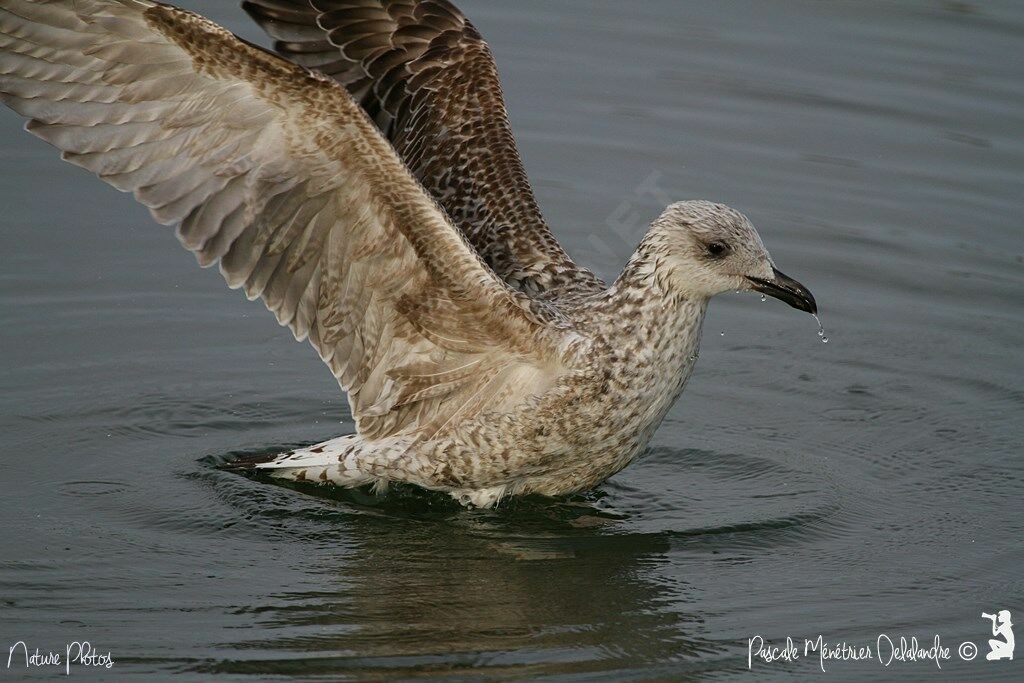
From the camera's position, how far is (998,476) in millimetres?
7453

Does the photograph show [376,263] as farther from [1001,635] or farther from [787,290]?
[1001,635]

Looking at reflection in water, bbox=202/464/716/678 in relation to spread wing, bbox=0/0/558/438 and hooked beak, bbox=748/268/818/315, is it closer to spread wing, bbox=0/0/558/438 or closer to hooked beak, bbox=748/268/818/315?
spread wing, bbox=0/0/558/438

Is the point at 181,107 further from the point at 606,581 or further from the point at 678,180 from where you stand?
the point at 678,180

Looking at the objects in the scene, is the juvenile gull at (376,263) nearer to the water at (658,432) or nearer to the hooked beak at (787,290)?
the hooked beak at (787,290)

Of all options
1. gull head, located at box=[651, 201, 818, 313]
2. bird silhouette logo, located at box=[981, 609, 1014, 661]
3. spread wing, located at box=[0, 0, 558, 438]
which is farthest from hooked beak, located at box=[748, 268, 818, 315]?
bird silhouette logo, located at box=[981, 609, 1014, 661]

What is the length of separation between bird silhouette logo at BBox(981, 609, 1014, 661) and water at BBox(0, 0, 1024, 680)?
41mm

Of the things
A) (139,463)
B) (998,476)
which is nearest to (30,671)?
(139,463)

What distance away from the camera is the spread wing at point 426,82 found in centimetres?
775

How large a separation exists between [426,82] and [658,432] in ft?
6.44

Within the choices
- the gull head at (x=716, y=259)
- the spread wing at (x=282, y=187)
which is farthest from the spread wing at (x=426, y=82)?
the gull head at (x=716, y=259)

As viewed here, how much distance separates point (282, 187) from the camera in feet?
21.7

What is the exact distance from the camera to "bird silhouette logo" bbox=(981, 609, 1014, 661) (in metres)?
5.99

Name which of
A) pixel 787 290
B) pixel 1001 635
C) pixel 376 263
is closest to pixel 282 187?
pixel 376 263

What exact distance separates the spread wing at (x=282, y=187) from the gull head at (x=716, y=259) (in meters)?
0.56
